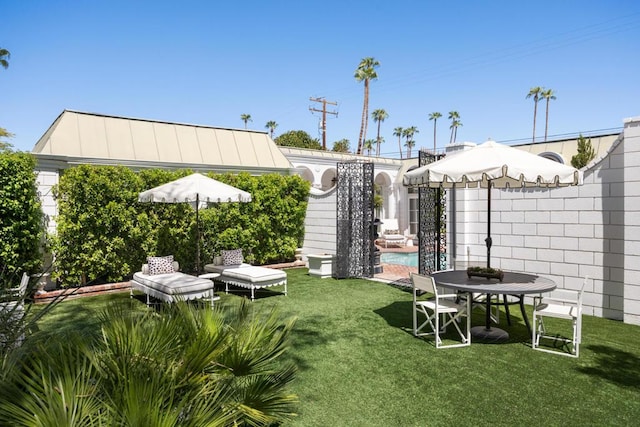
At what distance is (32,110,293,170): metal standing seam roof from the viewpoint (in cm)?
1101

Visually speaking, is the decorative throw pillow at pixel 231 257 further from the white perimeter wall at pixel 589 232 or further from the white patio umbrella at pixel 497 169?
the white patio umbrella at pixel 497 169

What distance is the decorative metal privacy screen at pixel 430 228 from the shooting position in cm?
927

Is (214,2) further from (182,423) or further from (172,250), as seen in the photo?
(182,423)

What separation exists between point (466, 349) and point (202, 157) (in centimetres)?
1035

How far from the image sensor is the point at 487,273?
5.90 metres

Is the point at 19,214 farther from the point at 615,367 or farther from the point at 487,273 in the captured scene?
the point at 615,367

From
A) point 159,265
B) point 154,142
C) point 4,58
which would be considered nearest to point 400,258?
point 159,265

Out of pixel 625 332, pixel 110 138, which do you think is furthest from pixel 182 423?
pixel 110 138

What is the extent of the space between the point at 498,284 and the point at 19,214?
9.50m

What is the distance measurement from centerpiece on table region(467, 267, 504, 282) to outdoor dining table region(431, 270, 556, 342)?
2.4 inches

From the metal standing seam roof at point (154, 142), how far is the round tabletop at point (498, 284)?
8.79 meters

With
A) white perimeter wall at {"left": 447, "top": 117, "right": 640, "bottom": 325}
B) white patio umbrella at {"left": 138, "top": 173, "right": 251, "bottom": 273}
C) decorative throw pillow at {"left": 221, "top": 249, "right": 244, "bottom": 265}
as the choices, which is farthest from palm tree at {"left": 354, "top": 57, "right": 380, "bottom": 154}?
white perimeter wall at {"left": 447, "top": 117, "right": 640, "bottom": 325}

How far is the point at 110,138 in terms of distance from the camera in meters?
11.6

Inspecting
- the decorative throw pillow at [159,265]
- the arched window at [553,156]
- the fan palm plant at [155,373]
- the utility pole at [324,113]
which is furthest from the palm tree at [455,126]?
the fan palm plant at [155,373]
